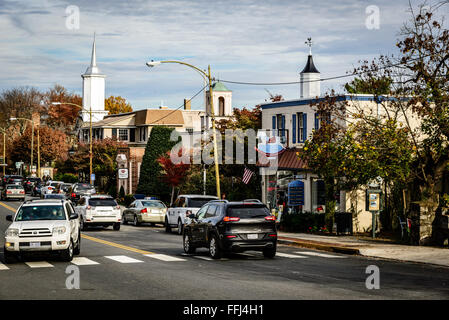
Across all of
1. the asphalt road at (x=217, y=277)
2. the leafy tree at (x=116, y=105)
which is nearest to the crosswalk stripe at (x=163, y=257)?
the asphalt road at (x=217, y=277)

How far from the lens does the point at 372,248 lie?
22.0 m

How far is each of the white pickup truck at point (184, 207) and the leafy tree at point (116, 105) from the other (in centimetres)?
8948

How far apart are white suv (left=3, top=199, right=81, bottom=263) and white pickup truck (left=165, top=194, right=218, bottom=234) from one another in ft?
36.3

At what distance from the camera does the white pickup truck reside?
3041cm

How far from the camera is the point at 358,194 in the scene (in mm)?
30188

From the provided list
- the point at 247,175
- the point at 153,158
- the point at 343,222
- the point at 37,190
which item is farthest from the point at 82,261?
the point at 37,190

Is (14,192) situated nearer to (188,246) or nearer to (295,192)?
(295,192)

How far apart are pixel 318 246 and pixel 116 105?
99.8 m

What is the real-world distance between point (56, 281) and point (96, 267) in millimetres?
2912

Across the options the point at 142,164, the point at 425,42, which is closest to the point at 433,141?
the point at 425,42

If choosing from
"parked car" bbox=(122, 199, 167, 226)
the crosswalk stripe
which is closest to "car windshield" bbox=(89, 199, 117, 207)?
"parked car" bbox=(122, 199, 167, 226)

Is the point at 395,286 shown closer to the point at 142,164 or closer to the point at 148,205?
the point at 148,205

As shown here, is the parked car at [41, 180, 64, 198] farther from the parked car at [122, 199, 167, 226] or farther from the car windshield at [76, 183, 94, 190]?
the parked car at [122, 199, 167, 226]

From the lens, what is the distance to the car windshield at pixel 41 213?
19.0 metres
